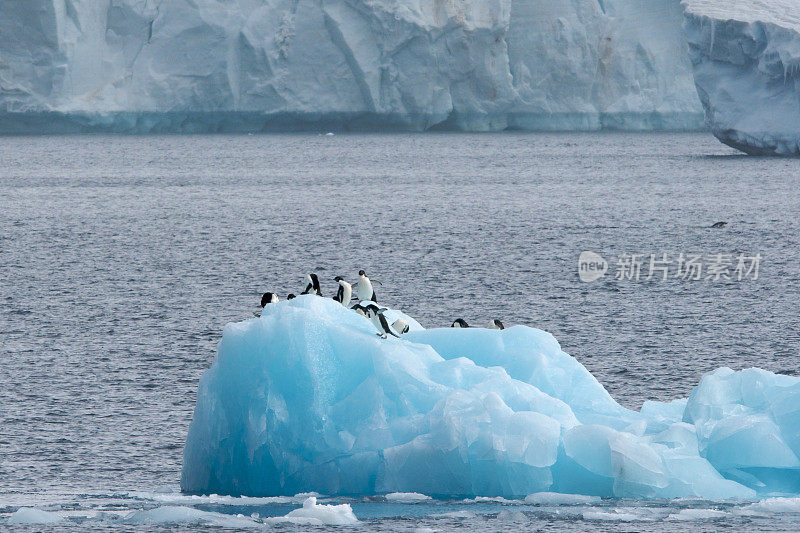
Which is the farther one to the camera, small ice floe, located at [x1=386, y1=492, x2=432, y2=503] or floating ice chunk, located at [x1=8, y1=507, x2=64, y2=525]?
small ice floe, located at [x1=386, y1=492, x2=432, y2=503]

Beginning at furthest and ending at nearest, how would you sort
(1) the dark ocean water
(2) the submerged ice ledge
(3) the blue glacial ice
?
(2) the submerged ice ledge, (1) the dark ocean water, (3) the blue glacial ice

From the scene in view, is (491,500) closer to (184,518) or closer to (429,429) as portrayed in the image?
(429,429)

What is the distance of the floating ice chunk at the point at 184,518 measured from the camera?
1062cm

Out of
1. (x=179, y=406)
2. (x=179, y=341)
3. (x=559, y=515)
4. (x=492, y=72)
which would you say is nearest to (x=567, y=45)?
(x=492, y=72)

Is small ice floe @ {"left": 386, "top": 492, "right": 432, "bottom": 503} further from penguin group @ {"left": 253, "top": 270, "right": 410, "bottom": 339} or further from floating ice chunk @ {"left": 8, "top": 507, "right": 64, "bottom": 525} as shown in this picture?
floating ice chunk @ {"left": 8, "top": 507, "right": 64, "bottom": 525}

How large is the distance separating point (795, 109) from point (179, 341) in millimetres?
36708

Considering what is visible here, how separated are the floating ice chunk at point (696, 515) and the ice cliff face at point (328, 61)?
57.3m

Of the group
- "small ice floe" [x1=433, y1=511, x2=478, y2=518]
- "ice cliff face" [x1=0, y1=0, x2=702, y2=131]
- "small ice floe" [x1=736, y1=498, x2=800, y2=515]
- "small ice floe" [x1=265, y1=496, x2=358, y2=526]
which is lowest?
"small ice floe" [x1=265, y1=496, x2=358, y2=526]

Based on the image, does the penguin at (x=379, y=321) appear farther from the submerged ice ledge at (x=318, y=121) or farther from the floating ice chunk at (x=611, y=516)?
the submerged ice ledge at (x=318, y=121)

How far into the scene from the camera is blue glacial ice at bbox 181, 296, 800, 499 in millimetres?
11227

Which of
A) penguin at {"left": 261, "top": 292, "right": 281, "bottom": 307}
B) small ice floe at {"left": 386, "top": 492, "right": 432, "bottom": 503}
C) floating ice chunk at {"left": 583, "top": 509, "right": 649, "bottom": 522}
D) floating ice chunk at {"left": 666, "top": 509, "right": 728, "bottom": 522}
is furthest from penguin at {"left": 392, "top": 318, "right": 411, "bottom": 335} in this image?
floating ice chunk at {"left": 666, "top": 509, "right": 728, "bottom": 522}

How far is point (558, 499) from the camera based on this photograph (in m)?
11.1

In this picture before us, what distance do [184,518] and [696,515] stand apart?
461cm

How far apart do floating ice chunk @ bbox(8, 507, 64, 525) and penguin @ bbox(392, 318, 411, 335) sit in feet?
14.5
